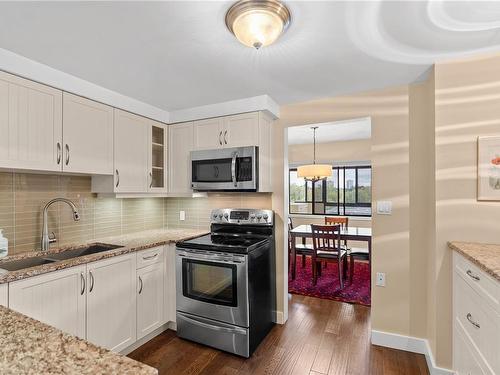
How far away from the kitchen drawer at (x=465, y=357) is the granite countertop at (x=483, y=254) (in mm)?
472

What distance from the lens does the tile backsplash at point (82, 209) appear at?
206cm

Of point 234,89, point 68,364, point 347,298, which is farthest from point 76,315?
point 347,298

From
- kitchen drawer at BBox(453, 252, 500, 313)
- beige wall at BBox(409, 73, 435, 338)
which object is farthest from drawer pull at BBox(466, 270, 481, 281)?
beige wall at BBox(409, 73, 435, 338)

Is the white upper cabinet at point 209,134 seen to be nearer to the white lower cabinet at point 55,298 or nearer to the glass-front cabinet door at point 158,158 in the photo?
the glass-front cabinet door at point 158,158

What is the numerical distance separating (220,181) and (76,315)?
5.10 ft

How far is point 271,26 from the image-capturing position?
4.62 feet

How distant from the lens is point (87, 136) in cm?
226

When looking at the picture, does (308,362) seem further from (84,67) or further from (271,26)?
(84,67)

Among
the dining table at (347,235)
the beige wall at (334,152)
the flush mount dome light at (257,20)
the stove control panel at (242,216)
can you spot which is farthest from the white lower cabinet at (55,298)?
the beige wall at (334,152)

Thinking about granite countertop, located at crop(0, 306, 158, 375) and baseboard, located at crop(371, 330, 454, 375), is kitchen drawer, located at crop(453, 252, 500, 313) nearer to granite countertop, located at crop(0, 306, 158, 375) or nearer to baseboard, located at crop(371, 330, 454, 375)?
baseboard, located at crop(371, 330, 454, 375)

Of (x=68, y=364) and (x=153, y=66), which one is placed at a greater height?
(x=153, y=66)

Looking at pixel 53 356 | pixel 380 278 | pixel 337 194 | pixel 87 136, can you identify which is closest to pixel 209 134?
pixel 87 136

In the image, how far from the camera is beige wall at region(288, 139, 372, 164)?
5492 mm

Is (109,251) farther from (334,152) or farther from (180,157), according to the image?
(334,152)
